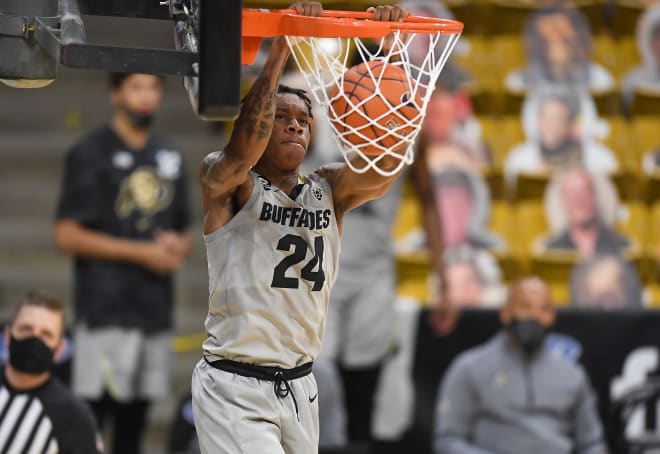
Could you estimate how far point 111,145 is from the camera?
23.3 feet

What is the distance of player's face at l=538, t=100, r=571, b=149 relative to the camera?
9.08m

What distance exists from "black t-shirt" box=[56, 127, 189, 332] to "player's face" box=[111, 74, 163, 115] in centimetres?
18

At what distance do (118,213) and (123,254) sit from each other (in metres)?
0.27

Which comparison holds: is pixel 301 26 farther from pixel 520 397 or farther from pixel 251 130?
pixel 520 397

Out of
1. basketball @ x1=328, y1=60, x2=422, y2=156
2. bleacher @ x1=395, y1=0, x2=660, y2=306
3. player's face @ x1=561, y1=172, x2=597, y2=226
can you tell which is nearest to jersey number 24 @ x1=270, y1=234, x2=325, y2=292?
basketball @ x1=328, y1=60, x2=422, y2=156

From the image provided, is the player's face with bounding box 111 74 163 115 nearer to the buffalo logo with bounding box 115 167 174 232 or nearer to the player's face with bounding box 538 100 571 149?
the buffalo logo with bounding box 115 167 174 232

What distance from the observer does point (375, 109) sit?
4539mm

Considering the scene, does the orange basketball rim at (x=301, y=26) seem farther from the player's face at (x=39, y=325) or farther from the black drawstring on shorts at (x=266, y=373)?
the player's face at (x=39, y=325)

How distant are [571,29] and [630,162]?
1110 millimetres

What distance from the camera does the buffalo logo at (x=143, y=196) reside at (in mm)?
7086

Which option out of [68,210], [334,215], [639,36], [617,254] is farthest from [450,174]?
[334,215]

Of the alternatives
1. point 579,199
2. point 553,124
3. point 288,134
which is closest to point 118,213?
point 288,134

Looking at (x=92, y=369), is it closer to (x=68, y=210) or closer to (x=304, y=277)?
(x=68, y=210)

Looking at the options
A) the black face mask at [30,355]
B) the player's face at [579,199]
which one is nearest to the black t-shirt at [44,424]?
the black face mask at [30,355]
